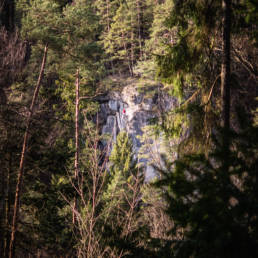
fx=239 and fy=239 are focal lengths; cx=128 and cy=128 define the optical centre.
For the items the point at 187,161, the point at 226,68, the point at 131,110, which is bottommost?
the point at 131,110

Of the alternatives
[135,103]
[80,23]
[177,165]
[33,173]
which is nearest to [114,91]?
[135,103]

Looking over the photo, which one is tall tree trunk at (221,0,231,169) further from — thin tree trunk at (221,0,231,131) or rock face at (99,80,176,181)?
rock face at (99,80,176,181)

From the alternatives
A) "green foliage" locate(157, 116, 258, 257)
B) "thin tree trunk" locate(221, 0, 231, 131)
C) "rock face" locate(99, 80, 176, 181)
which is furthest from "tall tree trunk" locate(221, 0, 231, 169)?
"rock face" locate(99, 80, 176, 181)

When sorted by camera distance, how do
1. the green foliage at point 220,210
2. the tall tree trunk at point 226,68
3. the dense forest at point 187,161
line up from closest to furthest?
the green foliage at point 220,210
the dense forest at point 187,161
the tall tree trunk at point 226,68

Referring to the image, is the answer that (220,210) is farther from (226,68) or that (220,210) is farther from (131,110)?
(131,110)

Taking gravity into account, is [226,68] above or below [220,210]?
above

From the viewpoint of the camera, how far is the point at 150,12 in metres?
22.4

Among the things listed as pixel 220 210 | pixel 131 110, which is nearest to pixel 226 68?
pixel 220 210

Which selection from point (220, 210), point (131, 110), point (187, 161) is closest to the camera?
point (220, 210)

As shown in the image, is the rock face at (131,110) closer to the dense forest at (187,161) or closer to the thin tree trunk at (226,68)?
the dense forest at (187,161)

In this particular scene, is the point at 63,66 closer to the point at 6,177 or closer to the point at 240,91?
the point at 6,177

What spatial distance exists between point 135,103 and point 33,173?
1510cm

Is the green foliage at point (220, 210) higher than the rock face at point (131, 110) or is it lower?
higher

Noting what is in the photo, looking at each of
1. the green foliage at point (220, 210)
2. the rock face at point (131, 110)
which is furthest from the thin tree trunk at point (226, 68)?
the rock face at point (131, 110)
